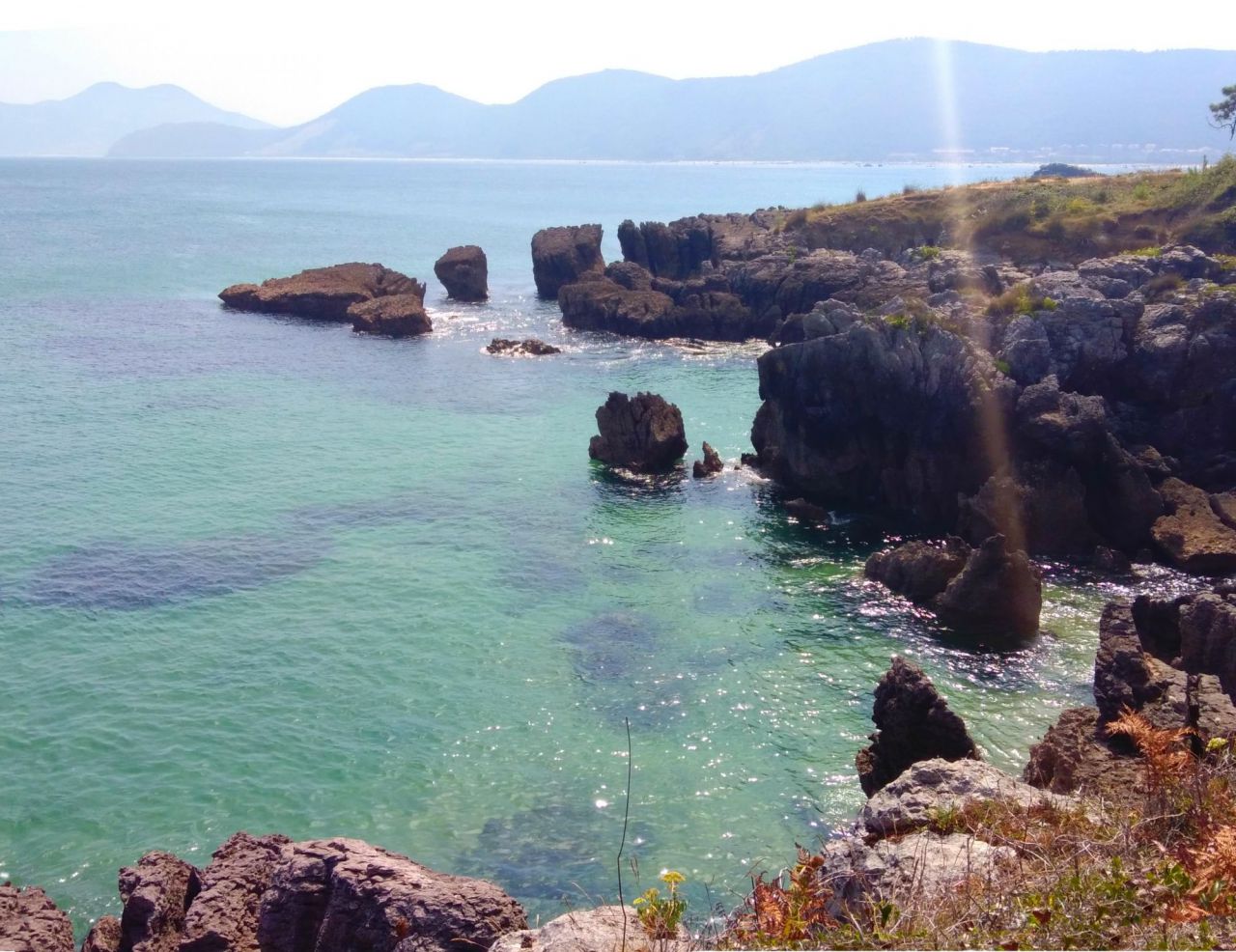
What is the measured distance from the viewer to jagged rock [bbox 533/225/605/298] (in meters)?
100

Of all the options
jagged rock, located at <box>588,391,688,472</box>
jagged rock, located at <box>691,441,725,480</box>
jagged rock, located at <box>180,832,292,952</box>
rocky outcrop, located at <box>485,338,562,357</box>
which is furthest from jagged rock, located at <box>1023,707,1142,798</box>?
rocky outcrop, located at <box>485,338,562,357</box>

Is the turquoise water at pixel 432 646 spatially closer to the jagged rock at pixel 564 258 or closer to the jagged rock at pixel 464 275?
the jagged rock at pixel 464 275

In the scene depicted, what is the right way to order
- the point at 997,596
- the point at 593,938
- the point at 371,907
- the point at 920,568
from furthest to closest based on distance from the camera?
the point at 920,568
the point at 997,596
the point at 371,907
the point at 593,938

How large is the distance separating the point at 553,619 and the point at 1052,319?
2642cm

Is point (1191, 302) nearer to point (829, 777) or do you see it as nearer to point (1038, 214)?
point (829, 777)

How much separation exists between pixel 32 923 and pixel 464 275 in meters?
84.3

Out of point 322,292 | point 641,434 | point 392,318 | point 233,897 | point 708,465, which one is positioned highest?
point 322,292

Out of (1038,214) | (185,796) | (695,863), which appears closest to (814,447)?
(695,863)

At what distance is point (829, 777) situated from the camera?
24.4 m

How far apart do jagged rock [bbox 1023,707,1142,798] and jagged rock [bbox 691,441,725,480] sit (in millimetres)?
25287

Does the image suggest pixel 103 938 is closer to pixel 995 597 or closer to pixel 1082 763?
pixel 1082 763

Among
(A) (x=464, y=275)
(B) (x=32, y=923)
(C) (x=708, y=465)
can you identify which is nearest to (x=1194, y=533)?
(C) (x=708, y=465)

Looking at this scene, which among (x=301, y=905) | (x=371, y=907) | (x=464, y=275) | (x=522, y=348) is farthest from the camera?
(x=464, y=275)

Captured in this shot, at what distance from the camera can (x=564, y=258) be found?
329 ft
